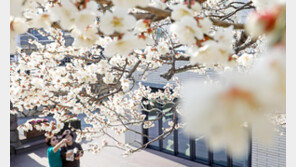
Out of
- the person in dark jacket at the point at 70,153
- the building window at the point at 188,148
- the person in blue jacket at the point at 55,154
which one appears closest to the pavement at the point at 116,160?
the building window at the point at 188,148

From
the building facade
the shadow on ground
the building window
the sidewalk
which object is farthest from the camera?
the shadow on ground

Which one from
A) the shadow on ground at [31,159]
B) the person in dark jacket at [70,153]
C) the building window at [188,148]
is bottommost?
the shadow on ground at [31,159]

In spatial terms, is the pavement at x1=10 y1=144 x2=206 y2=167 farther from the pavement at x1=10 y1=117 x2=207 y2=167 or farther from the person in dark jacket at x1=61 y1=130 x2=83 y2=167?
the person in dark jacket at x1=61 y1=130 x2=83 y2=167

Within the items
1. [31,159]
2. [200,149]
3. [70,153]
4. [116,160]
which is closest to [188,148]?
[200,149]

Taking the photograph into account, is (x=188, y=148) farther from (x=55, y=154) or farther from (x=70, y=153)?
(x=55, y=154)

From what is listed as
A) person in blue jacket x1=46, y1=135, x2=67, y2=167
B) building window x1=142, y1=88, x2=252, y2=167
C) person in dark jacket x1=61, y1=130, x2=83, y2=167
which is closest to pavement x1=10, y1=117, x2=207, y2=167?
building window x1=142, y1=88, x2=252, y2=167

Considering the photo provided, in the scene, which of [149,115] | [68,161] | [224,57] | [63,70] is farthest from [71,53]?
[149,115]

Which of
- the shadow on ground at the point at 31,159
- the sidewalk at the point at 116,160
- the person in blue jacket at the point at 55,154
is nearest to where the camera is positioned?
the person in blue jacket at the point at 55,154

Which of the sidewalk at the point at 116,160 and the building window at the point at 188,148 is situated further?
the sidewalk at the point at 116,160

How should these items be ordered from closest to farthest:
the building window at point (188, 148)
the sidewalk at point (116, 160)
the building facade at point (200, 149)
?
the building facade at point (200, 149) < the building window at point (188, 148) < the sidewalk at point (116, 160)

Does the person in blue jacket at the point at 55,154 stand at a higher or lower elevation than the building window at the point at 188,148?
higher

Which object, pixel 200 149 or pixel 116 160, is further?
pixel 116 160

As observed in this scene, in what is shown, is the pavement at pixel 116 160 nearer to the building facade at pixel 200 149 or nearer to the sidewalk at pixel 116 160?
the sidewalk at pixel 116 160

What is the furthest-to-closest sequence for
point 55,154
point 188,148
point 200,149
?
point 188,148, point 200,149, point 55,154
